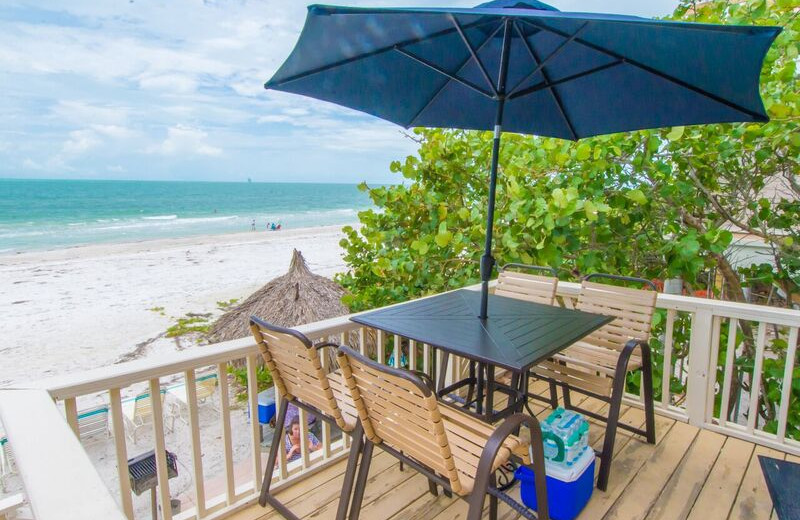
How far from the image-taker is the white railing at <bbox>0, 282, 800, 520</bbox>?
0.91 metres

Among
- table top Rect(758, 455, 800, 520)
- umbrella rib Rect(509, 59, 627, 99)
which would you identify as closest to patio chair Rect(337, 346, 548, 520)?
table top Rect(758, 455, 800, 520)

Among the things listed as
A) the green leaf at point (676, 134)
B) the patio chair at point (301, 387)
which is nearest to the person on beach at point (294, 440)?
the patio chair at point (301, 387)

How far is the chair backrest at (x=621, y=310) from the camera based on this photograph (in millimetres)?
2561

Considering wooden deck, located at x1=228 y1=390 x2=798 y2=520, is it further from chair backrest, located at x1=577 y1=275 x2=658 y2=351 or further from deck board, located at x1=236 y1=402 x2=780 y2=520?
chair backrest, located at x1=577 y1=275 x2=658 y2=351

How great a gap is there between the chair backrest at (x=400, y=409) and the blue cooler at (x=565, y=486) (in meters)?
0.82

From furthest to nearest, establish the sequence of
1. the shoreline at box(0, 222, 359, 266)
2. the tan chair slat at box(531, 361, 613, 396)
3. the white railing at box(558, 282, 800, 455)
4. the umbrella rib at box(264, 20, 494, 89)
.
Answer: the shoreline at box(0, 222, 359, 266)
the white railing at box(558, 282, 800, 455)
the tan chair slat at box(531, 361, 613, 396)
the umbrella rib at box(264, 20, 494, 89)

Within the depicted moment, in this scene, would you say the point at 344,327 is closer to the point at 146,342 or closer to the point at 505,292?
the point at 505,292

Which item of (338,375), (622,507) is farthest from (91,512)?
(622,507)

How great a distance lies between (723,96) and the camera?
196cm

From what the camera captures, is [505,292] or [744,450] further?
[505,292]

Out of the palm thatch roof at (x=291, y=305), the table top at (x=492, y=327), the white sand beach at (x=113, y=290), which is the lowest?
the white sand beach at (x=113, y=290)

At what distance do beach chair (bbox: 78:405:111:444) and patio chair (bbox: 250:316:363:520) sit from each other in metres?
5.59

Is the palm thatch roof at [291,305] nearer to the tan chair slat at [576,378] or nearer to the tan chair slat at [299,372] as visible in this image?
the tan chair slat at [576,378]

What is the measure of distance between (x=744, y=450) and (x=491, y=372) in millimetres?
1736
